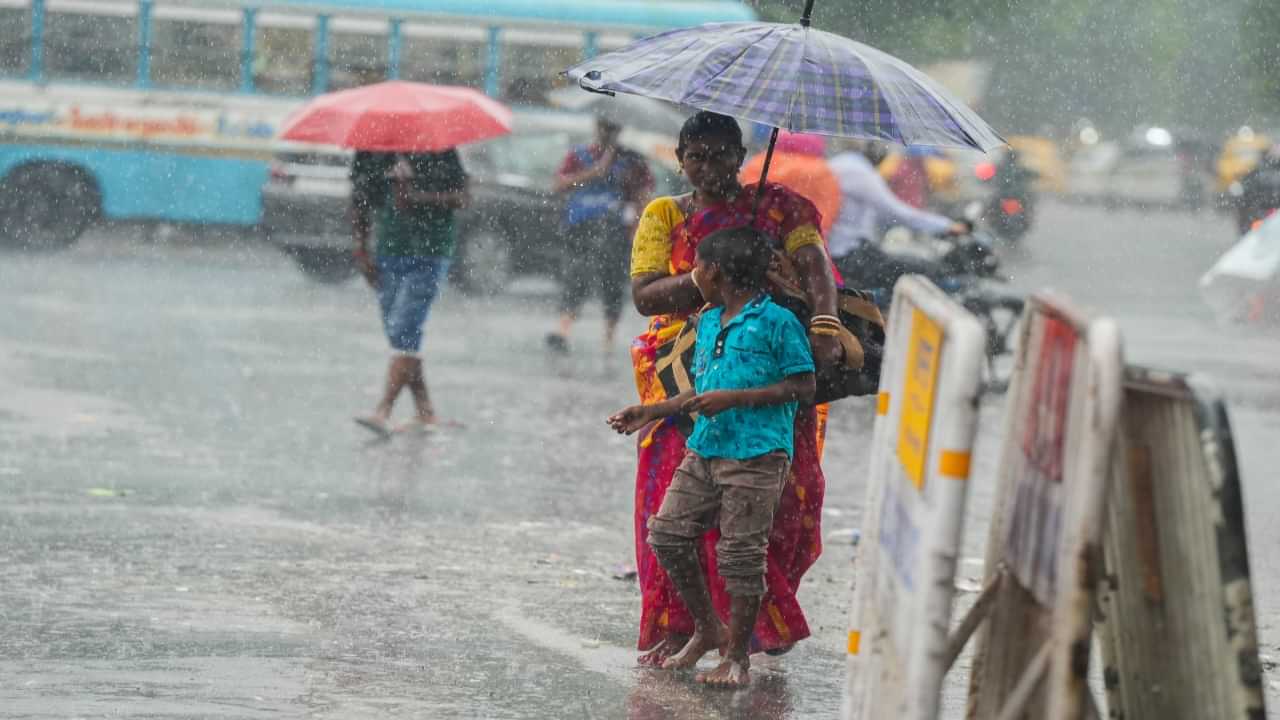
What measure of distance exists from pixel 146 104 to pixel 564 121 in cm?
418

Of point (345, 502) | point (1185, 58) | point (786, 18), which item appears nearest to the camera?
point (345, 502)

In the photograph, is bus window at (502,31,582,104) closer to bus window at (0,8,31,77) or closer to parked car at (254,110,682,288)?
parked car at (254,110,682,288)

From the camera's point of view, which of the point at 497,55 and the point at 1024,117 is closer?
the point at 497,55

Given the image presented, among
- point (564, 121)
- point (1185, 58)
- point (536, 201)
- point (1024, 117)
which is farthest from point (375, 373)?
point (1024, 117)

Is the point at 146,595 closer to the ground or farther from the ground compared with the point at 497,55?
closer to the ground

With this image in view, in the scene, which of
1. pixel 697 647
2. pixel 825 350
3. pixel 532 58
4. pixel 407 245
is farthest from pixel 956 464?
pixel 532 58

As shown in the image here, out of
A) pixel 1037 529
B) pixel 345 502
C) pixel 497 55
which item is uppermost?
pixel 497 55

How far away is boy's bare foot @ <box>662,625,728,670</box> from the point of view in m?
5.58

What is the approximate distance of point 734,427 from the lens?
5289 mm

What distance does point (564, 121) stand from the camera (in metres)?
20.6

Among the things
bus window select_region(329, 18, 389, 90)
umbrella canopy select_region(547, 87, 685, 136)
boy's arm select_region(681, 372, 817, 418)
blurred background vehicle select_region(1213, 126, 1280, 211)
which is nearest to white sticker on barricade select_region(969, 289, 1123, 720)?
boy's arm select_region(681, 372, 817, 418)

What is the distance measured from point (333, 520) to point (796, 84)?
337 centimetres

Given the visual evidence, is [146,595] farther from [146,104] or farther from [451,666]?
[146,104]

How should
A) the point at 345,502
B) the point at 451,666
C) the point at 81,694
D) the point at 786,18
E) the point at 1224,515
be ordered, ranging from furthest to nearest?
1. the point at 786,18
2. the point at 345,502
3. the point at 451,666
4. the point at 81,694
5. the point at 1224,515
